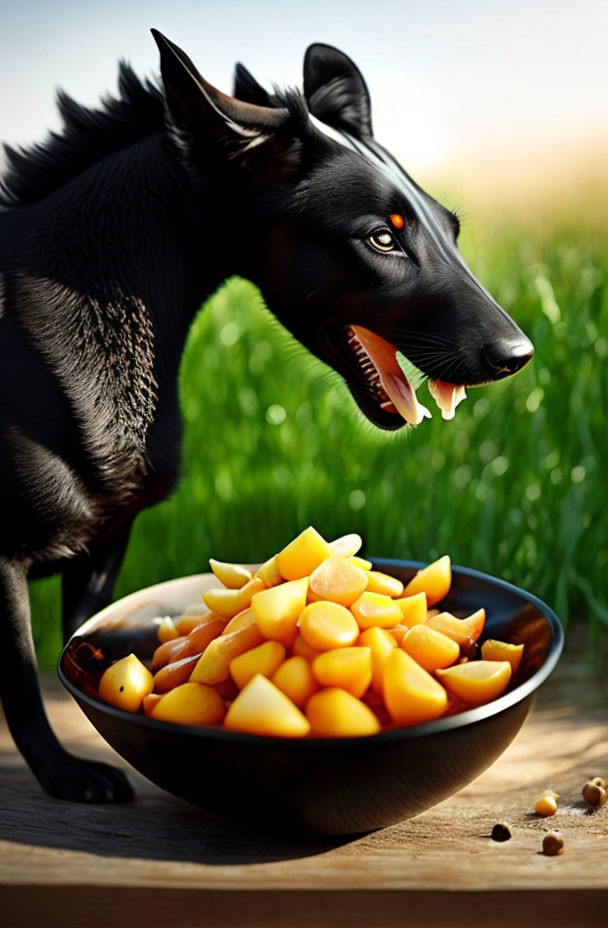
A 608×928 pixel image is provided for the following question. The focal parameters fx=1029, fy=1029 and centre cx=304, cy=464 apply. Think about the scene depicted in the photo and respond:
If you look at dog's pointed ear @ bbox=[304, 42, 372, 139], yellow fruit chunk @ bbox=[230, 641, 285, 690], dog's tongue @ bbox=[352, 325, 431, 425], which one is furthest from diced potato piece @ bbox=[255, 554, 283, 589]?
dog's pointed ear @ bbox=[304, 42, 372, 139]

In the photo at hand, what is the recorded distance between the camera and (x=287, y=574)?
983 mm

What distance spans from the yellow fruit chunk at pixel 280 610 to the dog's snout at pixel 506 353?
284 mm

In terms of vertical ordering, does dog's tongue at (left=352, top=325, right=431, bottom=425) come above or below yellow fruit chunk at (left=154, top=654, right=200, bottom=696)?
above

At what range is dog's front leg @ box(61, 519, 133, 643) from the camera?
3.93ft

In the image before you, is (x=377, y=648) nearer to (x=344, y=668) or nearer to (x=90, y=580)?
(x=344, y=668)

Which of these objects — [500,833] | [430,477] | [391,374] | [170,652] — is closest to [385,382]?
[391,374]

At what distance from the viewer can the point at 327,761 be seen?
0.82 metres

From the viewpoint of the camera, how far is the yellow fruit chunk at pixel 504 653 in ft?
3.21

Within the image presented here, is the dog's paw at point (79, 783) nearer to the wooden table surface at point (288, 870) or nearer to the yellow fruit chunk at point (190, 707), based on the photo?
Result: the wooden table surface at point (288, 870)

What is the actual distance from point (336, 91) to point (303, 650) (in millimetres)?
615

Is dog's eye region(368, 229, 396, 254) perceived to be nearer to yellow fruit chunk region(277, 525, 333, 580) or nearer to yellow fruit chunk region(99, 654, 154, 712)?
yellow fruit chunk region(277, 525, 333, 580)

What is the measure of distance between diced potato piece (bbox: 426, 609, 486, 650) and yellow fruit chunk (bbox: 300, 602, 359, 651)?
0.12 m

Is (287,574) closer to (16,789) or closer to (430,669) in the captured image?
(430,669)

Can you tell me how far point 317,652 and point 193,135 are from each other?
1.66 feet
